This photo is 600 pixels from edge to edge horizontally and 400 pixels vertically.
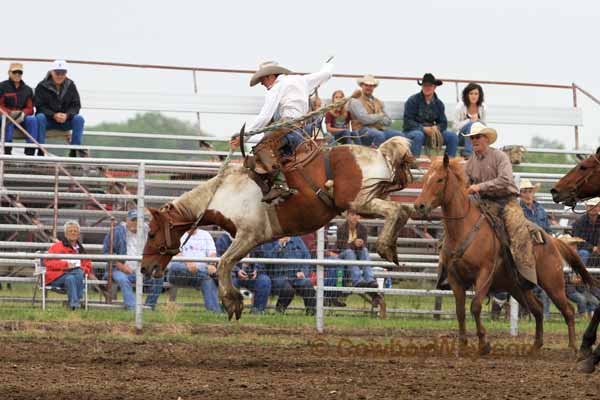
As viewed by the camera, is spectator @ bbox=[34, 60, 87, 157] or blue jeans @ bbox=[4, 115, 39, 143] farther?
spectator @ bbox=[34, 60, 87, 157]

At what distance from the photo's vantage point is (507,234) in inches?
509

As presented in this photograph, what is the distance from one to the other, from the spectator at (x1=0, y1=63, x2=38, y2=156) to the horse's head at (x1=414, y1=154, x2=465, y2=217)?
274 inches

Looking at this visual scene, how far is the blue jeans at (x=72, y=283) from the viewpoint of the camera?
47.0 feet

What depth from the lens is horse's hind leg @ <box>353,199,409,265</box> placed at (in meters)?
10.9

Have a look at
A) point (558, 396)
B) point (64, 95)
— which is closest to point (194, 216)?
point (558, 396)

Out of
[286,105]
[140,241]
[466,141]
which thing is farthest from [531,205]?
[140,241]

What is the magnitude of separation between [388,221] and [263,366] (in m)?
1.80

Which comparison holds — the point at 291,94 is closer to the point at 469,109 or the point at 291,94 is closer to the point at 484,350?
the point at 484,350

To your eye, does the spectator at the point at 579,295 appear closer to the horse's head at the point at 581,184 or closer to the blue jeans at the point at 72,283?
the horse's head at the point at 581,184

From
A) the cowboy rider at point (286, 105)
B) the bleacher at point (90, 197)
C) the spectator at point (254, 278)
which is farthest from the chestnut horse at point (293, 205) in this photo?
the spectator at point (254, 278)

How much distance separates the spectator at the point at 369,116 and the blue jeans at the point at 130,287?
3.43m

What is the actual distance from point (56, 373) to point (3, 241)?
17.3 feet

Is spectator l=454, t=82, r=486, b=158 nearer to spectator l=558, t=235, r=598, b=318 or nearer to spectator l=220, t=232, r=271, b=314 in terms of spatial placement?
spectator l=558, t=235, r=598, b=318

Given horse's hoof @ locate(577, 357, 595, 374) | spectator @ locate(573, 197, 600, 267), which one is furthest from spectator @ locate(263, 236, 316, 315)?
→ horse's hoof @ locate(577, 357, 595, 374)
